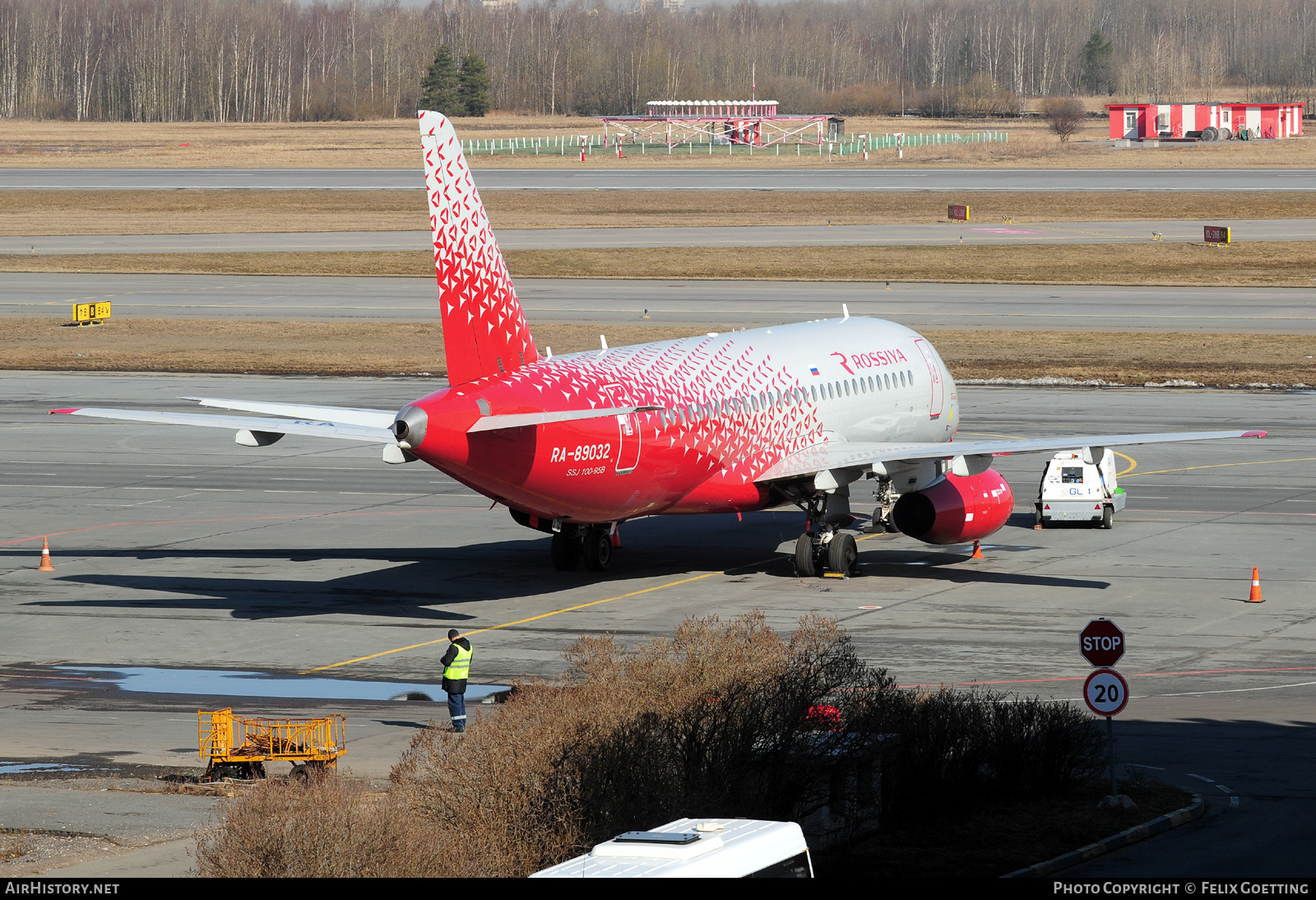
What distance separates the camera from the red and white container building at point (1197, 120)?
621ft

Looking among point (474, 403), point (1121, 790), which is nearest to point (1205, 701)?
point (1121, 790)

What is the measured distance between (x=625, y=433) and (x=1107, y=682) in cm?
1514

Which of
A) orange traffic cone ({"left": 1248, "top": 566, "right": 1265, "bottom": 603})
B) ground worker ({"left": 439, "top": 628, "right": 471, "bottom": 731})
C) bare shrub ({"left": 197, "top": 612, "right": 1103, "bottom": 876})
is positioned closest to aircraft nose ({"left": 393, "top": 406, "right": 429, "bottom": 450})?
ground worker ({"left": 439, "top": 628, "right": 471, "bottom": 731})

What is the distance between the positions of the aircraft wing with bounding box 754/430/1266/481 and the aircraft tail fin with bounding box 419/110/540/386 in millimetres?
8636

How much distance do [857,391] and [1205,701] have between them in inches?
672

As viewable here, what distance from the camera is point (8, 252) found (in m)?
119

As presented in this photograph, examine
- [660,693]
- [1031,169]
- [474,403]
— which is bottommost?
[660,693]

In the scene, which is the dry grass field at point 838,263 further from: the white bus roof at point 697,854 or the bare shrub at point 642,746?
the white bus roof at point 697,854

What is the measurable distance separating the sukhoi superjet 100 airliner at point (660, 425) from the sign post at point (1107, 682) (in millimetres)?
12767

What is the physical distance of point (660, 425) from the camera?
1417 inches

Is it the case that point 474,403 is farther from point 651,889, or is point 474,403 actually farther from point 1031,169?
point 1031,169

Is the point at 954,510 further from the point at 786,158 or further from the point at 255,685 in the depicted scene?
the point at 786,158

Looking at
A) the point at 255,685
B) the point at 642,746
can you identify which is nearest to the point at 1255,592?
the point at 255,685

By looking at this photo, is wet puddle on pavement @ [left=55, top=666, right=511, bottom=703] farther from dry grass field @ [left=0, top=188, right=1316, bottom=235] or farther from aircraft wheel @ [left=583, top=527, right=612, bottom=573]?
dry grass field @ [left=0, top=188, right=1316, bottom=235]
